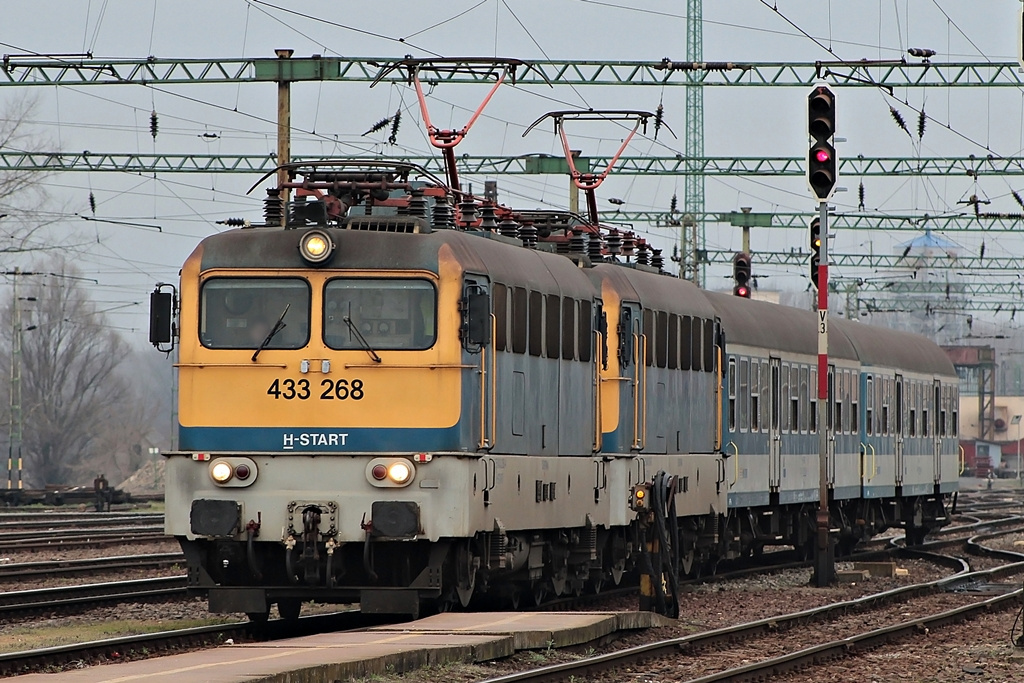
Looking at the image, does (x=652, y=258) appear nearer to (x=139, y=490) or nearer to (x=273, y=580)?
(x=273, y=580)

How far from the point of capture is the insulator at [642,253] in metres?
23.5

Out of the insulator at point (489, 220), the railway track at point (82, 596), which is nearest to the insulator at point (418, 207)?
the insulator at point (489, 220)

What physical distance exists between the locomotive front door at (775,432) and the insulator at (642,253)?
5.23 meters

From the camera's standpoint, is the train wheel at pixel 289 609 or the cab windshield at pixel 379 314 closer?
the cab windshield at pixel 379 314

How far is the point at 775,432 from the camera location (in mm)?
28156

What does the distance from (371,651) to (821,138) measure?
41.7 feet

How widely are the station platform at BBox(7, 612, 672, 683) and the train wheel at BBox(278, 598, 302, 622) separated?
5.34 ft

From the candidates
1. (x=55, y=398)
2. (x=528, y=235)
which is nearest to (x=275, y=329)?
(x=528, y=235)

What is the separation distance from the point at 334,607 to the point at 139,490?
176 feet

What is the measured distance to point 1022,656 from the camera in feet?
49.8

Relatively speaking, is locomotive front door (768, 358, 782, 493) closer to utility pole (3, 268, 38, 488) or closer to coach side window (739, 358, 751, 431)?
coach side window (739, 358, 751, 431)

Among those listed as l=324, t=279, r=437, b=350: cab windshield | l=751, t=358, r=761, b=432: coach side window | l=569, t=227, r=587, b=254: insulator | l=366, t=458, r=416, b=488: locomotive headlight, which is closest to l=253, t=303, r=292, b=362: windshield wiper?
l=324, t=279, r=437, b=350: cab windshield

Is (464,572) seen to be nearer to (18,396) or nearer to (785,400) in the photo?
(785,400)

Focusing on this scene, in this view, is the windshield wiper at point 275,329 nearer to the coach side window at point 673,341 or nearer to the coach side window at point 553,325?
the coach side window at point 553,325
